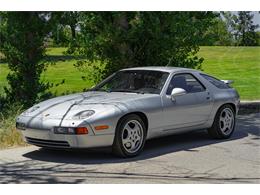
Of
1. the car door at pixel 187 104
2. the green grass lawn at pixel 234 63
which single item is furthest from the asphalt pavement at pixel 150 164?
the green grass lawn at pixel 234 63

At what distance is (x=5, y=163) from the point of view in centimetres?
772

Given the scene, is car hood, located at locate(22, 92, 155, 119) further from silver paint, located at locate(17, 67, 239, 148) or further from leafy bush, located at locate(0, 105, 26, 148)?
leafy bush, located at locate(0, 105, 26, 148)

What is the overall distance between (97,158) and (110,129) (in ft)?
1.94

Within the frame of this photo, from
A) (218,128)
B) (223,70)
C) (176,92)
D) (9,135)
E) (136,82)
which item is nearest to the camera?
(176,92)

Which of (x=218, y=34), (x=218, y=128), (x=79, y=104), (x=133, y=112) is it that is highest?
(x=218, y=34)

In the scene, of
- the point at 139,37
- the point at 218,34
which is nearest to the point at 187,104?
the point at 139,37

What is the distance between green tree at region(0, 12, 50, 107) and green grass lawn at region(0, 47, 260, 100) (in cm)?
46

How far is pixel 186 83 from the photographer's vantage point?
9227 mm

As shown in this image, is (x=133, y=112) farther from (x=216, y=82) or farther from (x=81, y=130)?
(x=216, y=82)

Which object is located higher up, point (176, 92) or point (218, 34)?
point (218, 34)

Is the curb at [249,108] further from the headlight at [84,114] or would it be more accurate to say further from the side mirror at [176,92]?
the headlight at [84,114]

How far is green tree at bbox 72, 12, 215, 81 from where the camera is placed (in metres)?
12.5

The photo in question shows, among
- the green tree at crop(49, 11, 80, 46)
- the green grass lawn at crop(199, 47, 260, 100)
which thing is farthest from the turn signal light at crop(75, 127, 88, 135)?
the green grass lawn at crop(199, 47, 260, 100)

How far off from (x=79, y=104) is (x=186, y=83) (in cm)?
212
